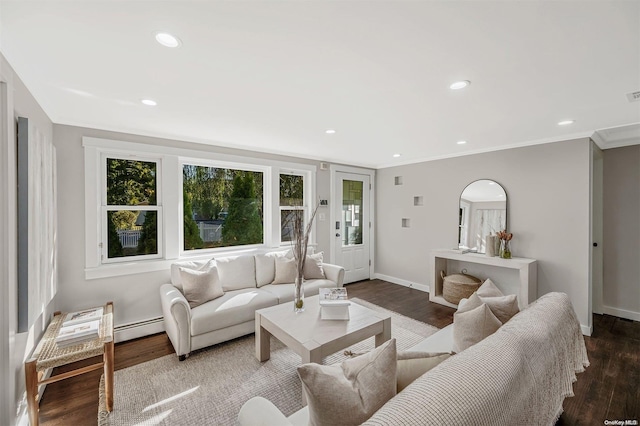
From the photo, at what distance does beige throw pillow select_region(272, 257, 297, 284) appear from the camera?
3623 mm

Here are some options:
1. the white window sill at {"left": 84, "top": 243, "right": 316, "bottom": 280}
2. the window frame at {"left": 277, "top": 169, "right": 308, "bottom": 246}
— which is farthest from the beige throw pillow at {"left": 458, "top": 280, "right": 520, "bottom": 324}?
the white window sill at {"left": 84, "top": 243, "right": 316, "bottom": 280}

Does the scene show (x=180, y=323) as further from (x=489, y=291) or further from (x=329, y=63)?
(x=489, y=291)

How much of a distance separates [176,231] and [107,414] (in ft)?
6.19

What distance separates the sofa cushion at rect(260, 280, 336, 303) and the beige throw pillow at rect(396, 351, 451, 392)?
7.01 feet

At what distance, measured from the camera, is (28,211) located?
169cm

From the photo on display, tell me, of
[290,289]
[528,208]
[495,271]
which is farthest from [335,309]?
[528,208]

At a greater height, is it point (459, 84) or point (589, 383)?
point (459, 84)

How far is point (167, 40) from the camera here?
4.70 feet

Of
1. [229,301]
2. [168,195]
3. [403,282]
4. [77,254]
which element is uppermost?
[168,195]

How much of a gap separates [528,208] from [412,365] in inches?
133

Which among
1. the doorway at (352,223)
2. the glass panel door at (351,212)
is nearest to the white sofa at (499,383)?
the doorway at (352,223)

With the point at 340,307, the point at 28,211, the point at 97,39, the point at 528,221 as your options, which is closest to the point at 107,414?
the point at 28,211

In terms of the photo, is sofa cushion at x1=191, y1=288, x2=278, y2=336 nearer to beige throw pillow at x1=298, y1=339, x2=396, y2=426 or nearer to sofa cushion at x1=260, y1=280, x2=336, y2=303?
sofa cushion at x1=260, y1=280, x2=336, y2=303

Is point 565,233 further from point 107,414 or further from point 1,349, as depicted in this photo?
point 1,349
